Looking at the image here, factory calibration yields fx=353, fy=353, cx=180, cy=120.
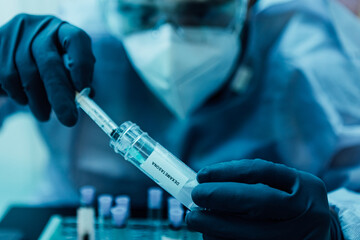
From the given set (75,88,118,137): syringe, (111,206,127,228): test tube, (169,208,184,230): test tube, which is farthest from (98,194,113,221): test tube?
(75,88,118,137): syringe

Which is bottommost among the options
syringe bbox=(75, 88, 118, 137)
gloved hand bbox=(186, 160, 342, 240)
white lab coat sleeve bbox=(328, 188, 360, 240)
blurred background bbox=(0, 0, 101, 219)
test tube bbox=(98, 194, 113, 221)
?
blurred background bbox=(0, 0, 101, 219)

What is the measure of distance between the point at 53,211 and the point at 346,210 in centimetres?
77

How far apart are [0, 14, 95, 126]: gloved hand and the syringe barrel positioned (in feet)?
0.38

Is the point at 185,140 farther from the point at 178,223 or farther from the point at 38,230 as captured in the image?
the point at 38,230

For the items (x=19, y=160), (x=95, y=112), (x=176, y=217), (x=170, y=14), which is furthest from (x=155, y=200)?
(x=19, y=160)

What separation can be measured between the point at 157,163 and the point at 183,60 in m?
0.46

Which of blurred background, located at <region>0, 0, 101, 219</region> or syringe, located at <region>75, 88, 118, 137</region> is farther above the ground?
syringe, located at <region>75, 88, 118, 137</region>

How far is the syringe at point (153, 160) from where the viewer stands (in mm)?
554

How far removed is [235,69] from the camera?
114 centimetres

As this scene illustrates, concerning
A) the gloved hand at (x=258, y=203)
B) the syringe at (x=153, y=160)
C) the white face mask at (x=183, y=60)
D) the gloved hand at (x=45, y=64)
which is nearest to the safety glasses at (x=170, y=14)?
the white face mask at (x=183, y=60)

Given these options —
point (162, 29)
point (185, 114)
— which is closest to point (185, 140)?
point (185, 114)

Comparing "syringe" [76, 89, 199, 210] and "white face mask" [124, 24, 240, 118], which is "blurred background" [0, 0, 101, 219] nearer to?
"white face mask" [124, 24, 240, 118]

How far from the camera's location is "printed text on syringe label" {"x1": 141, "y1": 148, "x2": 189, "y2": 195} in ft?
1.81

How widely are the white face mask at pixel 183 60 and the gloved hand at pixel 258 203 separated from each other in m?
0.44
